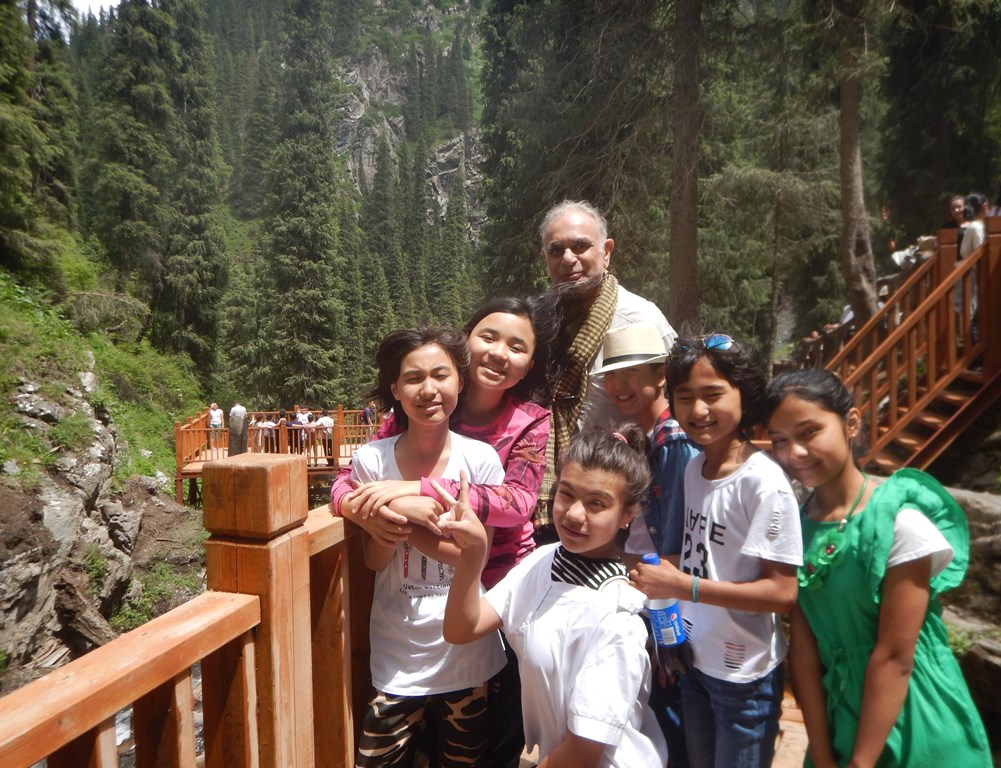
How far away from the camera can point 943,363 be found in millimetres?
5602

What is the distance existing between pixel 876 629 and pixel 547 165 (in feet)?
33.4

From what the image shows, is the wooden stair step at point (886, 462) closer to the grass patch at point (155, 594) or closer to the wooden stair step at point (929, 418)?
the wooden stair step at point (929, 418)

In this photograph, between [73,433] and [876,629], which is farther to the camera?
[73,433]

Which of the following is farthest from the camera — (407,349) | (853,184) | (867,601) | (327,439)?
(327,439)

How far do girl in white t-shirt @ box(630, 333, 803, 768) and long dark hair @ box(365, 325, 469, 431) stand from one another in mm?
608

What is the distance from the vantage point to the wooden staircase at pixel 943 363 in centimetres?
532

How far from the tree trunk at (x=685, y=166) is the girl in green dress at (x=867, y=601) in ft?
25.0

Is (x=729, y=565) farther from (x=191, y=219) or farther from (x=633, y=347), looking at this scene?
(x=191, y=219)

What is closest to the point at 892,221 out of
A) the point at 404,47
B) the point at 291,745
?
the point at 291,745

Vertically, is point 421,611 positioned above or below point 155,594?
above

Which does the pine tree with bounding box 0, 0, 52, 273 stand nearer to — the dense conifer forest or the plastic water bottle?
the dense conifer forest

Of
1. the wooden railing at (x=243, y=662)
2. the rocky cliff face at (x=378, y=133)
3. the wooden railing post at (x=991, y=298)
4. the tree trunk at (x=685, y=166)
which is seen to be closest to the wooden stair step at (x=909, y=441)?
the wooden railing post at (x=991, y=298)

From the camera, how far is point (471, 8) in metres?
118

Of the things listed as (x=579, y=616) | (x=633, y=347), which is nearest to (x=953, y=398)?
(x=633, y=347)
